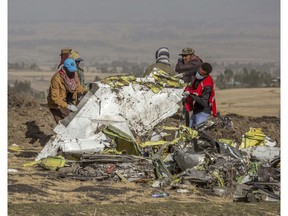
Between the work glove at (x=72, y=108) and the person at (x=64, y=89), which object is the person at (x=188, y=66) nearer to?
the person at (x=64, y=89)

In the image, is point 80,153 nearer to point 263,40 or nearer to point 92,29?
point 263,40

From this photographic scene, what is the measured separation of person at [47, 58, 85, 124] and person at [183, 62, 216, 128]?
187 centimetres

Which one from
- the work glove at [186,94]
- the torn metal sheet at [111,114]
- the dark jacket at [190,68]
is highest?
the dark jacket at [190,68]

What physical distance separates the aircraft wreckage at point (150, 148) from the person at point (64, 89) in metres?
0.57

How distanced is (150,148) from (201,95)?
1226 mm

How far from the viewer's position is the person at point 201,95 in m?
13.6

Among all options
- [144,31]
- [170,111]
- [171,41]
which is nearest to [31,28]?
[144,31]

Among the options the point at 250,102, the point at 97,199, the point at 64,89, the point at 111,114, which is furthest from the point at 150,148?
the point at 250,102

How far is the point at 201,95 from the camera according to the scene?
1371 cm

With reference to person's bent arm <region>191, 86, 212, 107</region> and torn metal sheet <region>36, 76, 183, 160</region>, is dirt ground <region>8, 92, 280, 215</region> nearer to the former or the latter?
torn metal sheet <region>36, 76, 183, 160</region>

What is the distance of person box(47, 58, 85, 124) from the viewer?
14.2m

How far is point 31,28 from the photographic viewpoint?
5389 inches

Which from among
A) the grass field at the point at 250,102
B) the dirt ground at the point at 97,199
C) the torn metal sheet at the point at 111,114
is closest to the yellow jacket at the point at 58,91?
the torn metal sheet at the point at 111,114

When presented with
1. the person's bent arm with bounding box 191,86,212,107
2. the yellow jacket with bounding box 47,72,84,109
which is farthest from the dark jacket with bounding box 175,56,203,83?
the yellow jacket with bounding box 47,72,84,109
